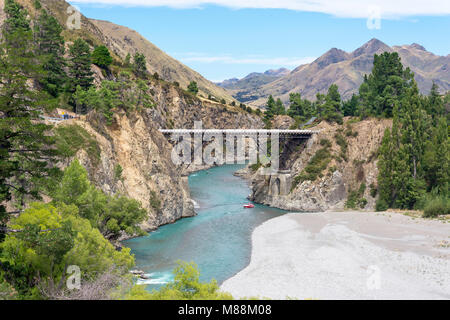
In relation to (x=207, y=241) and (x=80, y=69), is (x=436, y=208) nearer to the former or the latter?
(x=207, y=241)

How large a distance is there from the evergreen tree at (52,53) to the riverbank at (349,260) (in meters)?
48.8

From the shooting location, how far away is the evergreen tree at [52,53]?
77869 millimetres

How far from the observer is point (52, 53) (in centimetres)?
8031

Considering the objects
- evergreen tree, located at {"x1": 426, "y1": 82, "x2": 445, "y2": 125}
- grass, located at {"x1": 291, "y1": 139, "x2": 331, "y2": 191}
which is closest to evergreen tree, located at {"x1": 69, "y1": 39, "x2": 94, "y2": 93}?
grass, located at {"x1": 291, "y1": 139, "x2": 331, "y2": 191}

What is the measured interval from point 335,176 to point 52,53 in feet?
214

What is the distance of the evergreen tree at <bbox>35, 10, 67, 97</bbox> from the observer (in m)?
77.9

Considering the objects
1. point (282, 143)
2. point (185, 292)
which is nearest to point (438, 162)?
point (282, 143)

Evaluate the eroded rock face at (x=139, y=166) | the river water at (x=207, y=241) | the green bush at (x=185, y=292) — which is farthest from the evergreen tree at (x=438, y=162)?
the green bush at (x=185, y=292)

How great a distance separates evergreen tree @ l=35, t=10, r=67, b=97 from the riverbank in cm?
4877

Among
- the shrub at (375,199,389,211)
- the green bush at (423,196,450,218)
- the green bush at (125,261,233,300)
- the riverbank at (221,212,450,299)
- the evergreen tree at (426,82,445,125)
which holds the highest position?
the evergreen tree at (426,82,445,125)

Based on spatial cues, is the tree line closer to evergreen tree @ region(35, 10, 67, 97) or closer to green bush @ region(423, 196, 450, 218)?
green bush @ region(423, 196, 450, 218)
